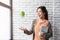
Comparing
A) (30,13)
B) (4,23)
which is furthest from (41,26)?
(4,23)

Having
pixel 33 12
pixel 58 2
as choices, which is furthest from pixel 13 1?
pixel 58 2

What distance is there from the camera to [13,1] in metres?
2.30

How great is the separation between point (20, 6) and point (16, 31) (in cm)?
37

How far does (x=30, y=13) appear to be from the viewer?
A: 7.45 feet

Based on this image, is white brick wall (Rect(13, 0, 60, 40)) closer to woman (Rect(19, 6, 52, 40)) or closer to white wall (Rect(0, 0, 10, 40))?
white wall (Rect(0, 0, 10, 40))

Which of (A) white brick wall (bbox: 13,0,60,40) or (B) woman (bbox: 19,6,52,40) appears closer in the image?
(B) woman (bbox: 19,6,52,40)

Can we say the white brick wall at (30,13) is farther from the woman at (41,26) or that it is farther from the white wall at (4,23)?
the woman at (41,26)

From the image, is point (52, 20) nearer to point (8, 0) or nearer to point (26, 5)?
point (26, 5)

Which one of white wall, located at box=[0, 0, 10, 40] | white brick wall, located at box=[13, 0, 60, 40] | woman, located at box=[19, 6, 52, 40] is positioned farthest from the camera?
white brick wall, located at box=[13, 0, 60, 40]

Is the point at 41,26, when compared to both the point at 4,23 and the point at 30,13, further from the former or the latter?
the point at 4,23

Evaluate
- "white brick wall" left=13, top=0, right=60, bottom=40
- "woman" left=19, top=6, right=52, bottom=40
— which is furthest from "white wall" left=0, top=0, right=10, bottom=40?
"woman" left=19, top=6, right=52, bottom=40

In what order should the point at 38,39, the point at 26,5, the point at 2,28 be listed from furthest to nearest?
the point at 26,5 < the point at 2,28 < the point at 38,39

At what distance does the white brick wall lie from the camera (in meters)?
2.22

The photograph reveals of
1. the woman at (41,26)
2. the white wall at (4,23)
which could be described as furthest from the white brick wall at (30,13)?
the woman at (41,26)
